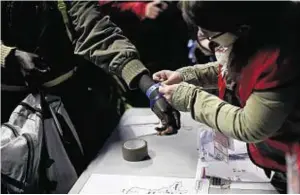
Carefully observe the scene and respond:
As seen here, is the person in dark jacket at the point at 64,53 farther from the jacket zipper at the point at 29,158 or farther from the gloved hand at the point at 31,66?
the jacket zipper at the point at 29,158

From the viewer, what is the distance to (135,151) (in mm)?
1266

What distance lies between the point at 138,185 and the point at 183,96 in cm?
32

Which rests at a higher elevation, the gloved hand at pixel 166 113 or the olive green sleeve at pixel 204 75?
the olive green sleeve at pixel 204 75

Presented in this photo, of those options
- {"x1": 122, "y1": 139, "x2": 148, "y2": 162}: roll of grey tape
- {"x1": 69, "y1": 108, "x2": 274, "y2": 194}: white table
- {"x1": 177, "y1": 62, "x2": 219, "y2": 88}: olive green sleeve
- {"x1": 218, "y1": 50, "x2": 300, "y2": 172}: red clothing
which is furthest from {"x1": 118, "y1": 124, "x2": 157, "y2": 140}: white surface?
{"x1": 218, "y1": 50, "x2": 300, "y2": 172}: red clothing

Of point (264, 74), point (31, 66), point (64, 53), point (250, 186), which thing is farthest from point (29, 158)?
point (264, 74)

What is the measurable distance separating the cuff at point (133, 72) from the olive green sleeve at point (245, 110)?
311 millimetres

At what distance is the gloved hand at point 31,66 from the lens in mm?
1286

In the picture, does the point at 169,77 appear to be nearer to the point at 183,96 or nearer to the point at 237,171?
the point at 183,96

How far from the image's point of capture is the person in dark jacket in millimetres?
1300

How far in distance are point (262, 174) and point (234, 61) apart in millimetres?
408

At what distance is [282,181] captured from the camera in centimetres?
104

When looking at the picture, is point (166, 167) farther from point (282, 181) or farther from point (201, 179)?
point (282, 181)

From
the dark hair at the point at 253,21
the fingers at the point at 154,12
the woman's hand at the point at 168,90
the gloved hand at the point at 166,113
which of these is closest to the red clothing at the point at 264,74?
the dark hair at the point at 253,21

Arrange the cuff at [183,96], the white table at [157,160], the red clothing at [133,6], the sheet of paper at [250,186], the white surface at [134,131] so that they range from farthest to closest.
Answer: the red clothing at [133,6], the white surface at [134,131], the white table at [157,160], the sheet of paper at [250,186], the cuff at [183,96]
